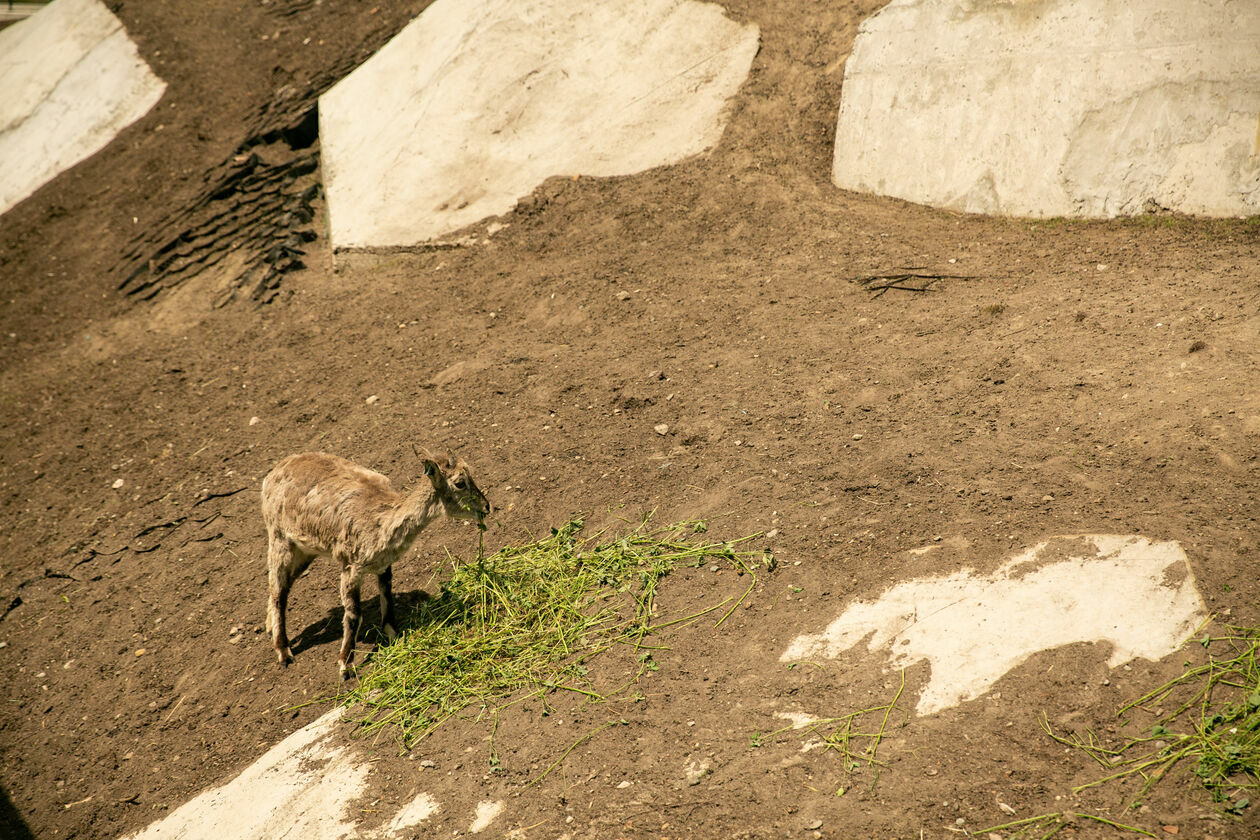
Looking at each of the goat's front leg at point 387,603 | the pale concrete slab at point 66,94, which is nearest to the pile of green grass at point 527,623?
the goat's front leg at point 387,603

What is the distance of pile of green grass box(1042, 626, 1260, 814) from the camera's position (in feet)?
11.3

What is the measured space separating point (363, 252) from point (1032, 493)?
759 centimetres

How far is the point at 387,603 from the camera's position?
5.62 meters

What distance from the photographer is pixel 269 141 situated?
39.7 ft

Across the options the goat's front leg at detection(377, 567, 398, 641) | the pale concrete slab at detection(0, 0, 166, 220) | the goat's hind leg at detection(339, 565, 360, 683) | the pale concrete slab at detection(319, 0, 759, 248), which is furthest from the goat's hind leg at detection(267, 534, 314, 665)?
the pale concrete slab at detection(0, 0, 166, 220)

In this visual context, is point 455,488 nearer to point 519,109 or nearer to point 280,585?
point 280,585

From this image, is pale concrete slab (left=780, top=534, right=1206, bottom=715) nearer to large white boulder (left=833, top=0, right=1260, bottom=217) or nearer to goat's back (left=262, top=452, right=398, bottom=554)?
goat's back (left=262, top=452, right=398, bottom=554)

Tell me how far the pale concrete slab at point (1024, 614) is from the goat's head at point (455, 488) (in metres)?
1.96

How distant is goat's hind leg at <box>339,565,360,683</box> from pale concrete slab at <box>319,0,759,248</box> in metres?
5.39

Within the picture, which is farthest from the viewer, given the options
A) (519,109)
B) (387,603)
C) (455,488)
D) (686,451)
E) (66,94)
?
(66,94)

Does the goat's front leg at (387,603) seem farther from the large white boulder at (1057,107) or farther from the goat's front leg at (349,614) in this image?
the large white boulder at (1057,107)

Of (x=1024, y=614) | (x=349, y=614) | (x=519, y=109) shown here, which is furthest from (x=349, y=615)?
(x=519, y=109)

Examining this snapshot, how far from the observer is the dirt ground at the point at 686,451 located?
4109 millimetres

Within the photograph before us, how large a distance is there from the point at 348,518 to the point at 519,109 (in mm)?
6796
